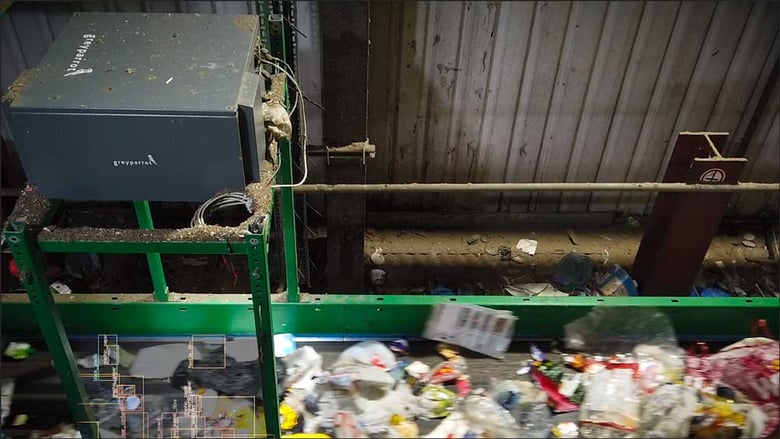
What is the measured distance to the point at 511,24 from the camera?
3.84 meters

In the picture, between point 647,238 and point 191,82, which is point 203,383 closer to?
point 191,82

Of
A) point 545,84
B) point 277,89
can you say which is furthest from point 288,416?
point 545,84

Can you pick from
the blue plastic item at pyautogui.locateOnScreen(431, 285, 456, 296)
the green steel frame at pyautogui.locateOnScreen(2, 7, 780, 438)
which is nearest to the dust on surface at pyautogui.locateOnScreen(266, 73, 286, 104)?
the green steel frame at pyautogui.locateOnScreen(2, 7, 780, 438)

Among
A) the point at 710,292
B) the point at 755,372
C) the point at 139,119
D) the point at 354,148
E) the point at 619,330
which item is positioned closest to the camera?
the point at 139,119

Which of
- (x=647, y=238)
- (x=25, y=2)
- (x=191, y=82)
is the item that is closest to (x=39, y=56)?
(x=25, y=2)

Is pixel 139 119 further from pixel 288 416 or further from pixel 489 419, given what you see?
pixel 489 419

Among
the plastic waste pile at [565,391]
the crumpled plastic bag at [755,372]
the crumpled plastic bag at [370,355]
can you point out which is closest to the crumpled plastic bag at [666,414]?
the plastic waste pile at [565,391]

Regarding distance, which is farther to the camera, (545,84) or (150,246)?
(545,84)

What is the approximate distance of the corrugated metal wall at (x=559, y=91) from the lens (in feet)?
12.6

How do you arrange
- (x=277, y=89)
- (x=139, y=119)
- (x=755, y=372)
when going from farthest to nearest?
(x=755, y=372)
(x=277, y=89)
(x=139, y=119)

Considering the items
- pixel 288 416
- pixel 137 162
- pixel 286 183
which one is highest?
pixel 137 162

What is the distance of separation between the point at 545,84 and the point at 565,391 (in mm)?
2115

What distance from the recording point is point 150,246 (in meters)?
1.97

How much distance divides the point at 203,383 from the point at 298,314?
1.63ft
